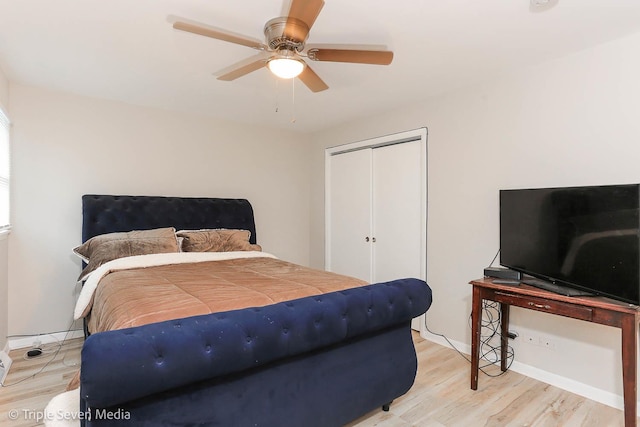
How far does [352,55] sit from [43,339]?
3755 millimetres

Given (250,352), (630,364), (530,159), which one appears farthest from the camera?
(530,159)

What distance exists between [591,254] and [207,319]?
224 cm

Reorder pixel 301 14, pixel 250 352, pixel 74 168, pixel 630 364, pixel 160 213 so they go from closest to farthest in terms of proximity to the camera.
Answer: pixel 250 352 → pixel 301 14 → pixel 630 364 → pixel 74 168 → pixel 160 213

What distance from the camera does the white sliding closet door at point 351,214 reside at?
4.30 m

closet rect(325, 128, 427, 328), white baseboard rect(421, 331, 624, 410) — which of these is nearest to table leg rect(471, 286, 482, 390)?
white baseboard rect(421, 331, 624, 410)

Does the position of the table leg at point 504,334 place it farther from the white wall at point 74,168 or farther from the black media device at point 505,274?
the white wall at point 74,168

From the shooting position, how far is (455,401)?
7.71 ft

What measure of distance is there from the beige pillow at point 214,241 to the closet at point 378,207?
1.35 meters

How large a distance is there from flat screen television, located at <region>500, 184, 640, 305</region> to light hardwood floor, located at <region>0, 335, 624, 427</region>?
804 millimetres

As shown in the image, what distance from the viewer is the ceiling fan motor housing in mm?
1818

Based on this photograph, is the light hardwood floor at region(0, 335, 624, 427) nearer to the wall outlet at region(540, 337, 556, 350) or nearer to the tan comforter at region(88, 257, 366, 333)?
the wall outlet at region(540, 337, 556, 350)

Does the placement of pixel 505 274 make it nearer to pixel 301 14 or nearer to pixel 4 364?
pixel 301 14

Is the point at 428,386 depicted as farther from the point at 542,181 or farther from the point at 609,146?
the point at 609,146

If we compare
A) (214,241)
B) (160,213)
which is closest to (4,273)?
(160,213)
